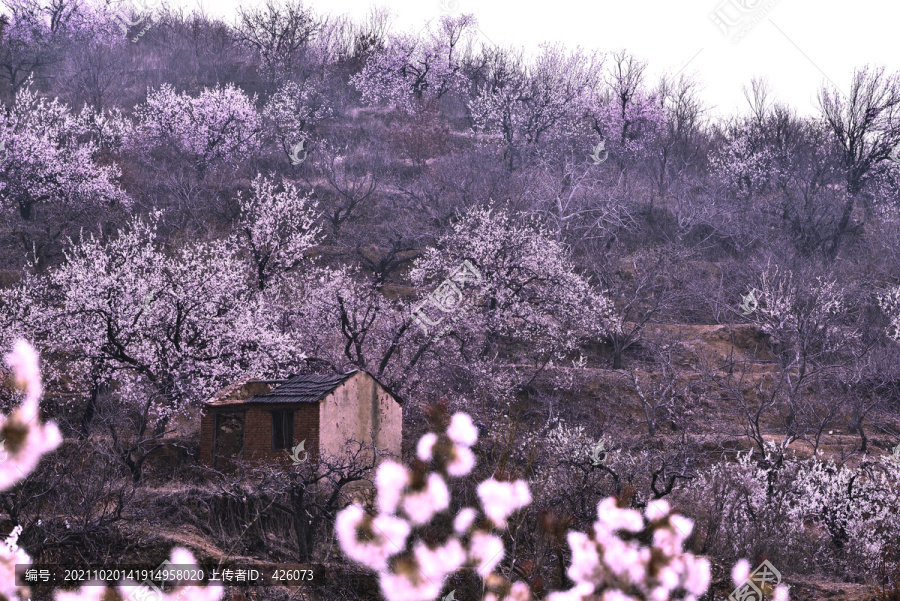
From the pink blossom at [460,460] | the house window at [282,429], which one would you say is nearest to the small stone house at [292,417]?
the house window at [282,429]

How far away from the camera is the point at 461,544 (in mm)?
6809

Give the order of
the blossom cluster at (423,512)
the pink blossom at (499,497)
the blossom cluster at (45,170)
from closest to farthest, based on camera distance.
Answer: the blossom cluster at (423,512), the pink blossom at (499,497), the blossom cluster at (45,170)

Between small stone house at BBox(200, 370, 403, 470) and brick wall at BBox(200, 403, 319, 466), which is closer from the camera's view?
brick wall at BBox(200, 403, 319, 466)

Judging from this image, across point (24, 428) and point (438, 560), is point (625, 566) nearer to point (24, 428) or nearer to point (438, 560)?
point (438, 560)

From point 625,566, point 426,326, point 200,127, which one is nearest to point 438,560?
point 625,566

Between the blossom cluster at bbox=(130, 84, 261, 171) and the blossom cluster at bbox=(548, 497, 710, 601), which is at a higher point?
the blossom cluster at bbox=(130, 84, 261, 171)

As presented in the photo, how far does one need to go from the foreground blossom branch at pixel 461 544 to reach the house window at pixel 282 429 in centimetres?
1583

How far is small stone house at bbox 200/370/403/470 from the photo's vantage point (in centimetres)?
2280

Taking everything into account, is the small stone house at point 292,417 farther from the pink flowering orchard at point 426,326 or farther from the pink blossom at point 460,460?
the pink blossom at point 460,460

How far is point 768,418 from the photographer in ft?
116

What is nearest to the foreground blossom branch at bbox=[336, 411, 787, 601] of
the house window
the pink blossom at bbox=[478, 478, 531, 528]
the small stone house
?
the pink blossom at bbox=[478, 478, 531, 528]

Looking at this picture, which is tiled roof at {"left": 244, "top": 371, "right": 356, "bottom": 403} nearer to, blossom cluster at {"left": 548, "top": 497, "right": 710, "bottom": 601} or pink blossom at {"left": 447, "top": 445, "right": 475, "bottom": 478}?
blossom cluster at {"left": 548, "top": 497, "right": 710, "bottom": 601}

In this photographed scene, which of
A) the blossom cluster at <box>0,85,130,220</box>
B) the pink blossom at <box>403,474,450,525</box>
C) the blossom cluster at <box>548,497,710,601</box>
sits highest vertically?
the blossom cluster at <box>0,85,130,220</box>

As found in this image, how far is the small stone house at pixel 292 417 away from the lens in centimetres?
2280
